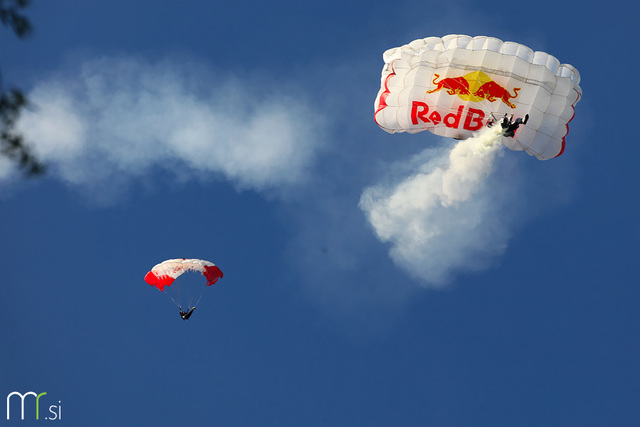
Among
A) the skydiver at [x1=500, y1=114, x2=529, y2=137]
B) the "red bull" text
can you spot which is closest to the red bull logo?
the "red bull" text

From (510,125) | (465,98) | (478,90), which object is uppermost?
(465,98)

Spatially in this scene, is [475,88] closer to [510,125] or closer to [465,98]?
[465,98]

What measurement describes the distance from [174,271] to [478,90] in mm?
16029

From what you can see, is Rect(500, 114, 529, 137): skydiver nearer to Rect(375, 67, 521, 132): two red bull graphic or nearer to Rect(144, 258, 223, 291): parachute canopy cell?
Rect(375, 67, 521, 132): two red bull graphic

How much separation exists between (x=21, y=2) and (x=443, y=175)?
33.5 m

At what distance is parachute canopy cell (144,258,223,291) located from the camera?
116ft

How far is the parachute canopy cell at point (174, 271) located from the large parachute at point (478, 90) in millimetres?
11188

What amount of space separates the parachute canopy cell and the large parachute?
11.2m

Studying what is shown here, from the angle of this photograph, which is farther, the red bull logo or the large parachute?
the red bull logo

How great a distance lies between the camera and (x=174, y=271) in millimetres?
35469

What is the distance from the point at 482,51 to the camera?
28.8 meters

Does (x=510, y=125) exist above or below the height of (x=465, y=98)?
below

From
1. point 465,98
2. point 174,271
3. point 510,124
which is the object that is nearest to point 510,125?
point 510,124

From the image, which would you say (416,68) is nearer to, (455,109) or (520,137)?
(455,109)
